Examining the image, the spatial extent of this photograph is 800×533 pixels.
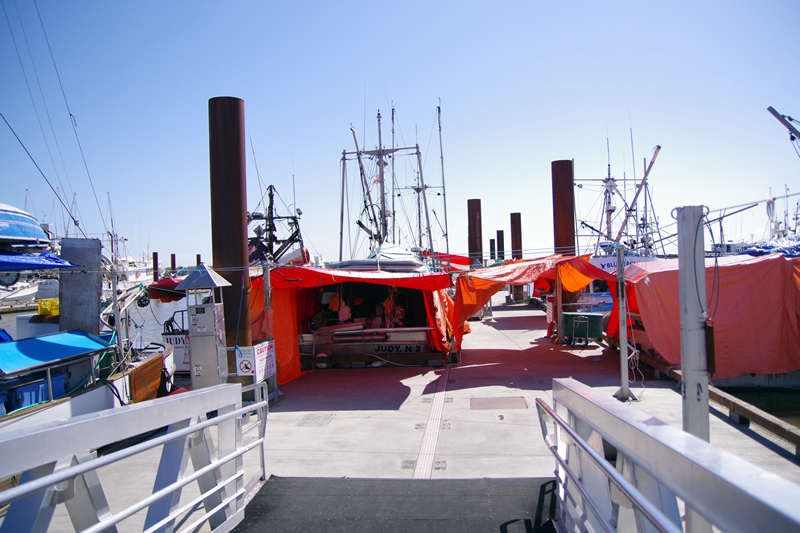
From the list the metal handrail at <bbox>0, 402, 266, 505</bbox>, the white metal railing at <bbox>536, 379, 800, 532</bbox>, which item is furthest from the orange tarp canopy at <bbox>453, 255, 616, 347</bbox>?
the metal handrail at <bbox>0, 402, 266, 505</bbox>

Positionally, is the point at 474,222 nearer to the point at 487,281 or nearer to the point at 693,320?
the point at 487,281

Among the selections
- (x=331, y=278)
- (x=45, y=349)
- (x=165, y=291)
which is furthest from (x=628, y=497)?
(x=165, y=291)

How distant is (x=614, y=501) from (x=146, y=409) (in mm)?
2931

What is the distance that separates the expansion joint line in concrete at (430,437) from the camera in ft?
17.6

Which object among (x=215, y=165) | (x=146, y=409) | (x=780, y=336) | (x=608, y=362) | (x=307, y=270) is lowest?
(x=608, y=362)

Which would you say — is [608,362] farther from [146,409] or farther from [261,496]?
[146,409]

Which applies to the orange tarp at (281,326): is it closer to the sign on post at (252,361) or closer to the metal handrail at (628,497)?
the sign on post at (252,361)

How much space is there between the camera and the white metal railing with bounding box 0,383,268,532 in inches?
92.1

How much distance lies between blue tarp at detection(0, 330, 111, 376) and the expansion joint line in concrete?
4.70 metres

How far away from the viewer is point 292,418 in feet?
25.5

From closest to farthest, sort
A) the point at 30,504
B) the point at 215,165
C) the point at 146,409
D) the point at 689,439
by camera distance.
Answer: the point at 689,439 → the point at 30,504 → the point at 146,409 → the point at 215,165

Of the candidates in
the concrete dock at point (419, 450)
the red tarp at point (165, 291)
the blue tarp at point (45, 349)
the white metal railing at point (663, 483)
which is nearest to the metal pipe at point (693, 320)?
the white metal railing at point (663, 483)

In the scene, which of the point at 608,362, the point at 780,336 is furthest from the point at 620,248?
the point at 608,362

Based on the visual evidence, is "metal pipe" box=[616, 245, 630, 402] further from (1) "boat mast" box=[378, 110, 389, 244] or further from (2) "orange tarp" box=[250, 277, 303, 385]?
(1) "boat mast" box=[378, 110, 389, 244]
